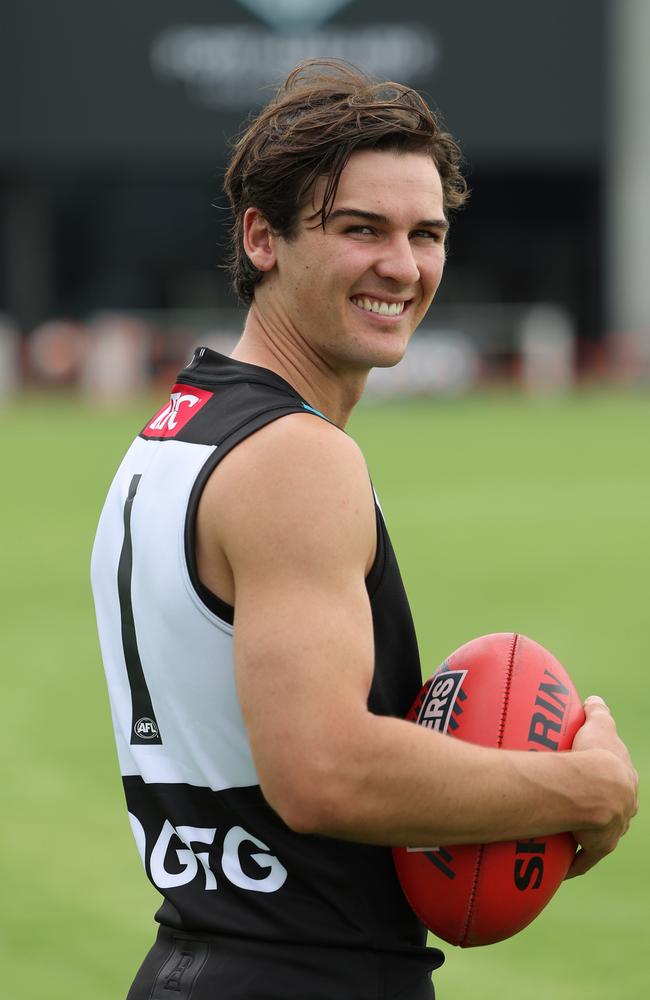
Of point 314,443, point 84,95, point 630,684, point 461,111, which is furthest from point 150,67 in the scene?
point 314,443

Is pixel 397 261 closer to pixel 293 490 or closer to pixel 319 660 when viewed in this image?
pixel 293 490

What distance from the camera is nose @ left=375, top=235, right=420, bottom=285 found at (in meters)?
2.38

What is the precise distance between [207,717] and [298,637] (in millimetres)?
291

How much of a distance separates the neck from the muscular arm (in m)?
0.30

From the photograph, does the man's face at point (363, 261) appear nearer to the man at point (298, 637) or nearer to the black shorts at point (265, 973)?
the man at point (298, 637)

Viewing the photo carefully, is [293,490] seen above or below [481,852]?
above

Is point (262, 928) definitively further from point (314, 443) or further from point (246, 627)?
point (314, 443)

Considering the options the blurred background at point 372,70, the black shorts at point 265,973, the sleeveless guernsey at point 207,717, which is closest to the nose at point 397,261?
the sleeveless guernsey at point 207,717

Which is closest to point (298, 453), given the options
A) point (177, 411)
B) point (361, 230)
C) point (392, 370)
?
point (177, 411)

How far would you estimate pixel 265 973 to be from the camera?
224cm

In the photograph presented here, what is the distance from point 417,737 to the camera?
2.08m

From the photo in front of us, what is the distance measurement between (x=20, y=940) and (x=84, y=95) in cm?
3057

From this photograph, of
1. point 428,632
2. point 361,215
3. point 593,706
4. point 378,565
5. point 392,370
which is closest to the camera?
point 378,565

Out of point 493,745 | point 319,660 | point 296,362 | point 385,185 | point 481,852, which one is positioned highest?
point 385,185
